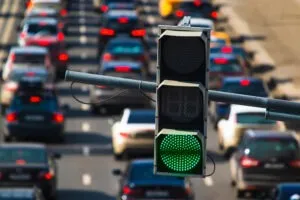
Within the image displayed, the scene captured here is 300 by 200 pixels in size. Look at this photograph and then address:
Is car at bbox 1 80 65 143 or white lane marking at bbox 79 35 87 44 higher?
car at bbox 1 80 65 143

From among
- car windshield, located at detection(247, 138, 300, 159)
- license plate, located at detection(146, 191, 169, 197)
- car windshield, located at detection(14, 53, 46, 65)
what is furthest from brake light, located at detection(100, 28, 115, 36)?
license plate, located at detection(146, 191, 169, 197)

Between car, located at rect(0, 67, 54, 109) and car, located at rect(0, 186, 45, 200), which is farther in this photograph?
car, located at rect(0, 67, 54, 109)

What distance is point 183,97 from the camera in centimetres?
881

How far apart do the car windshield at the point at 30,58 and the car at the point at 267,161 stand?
16.3 metres

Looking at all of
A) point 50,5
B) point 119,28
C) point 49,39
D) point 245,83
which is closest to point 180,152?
point 245,83

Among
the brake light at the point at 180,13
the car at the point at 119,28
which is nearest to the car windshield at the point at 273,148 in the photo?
the car at the point at 119,28

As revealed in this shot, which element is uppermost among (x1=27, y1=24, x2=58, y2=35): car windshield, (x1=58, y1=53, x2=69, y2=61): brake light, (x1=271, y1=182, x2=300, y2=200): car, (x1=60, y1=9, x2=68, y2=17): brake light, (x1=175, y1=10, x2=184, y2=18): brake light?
(x1=271, y1=182, x2=300, y2=200): car

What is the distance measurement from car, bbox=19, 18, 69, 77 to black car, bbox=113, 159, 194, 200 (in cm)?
2402

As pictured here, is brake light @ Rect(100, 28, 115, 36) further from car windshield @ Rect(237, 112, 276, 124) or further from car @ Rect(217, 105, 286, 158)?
car windshield @ Rect(237, 112, 276, 124)

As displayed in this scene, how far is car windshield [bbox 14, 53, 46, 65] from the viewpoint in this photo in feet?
145

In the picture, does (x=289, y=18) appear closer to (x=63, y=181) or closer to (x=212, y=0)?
(x=212, y=0)

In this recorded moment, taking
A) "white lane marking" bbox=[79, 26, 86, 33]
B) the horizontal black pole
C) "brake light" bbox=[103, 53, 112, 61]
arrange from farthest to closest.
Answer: "white lane marking" bbox=[79, 26, 86, 33], "brake light" bbox=[103, 53, 112, 61], the horizontal black pole

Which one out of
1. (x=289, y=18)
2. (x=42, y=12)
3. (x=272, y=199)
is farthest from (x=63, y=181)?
(x=289, y=18)

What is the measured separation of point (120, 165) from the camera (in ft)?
111
